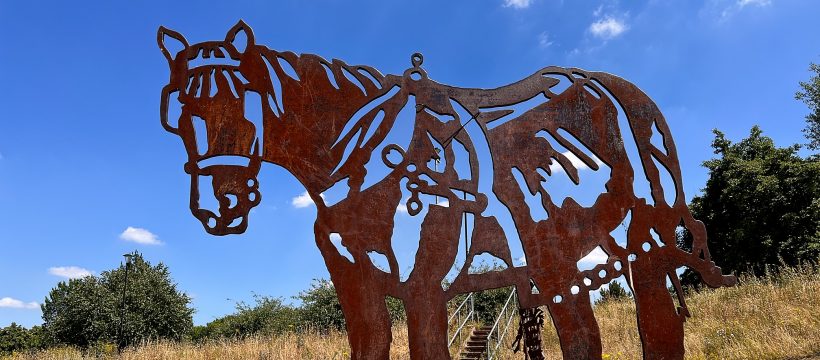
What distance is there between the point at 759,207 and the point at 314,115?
16540 mm

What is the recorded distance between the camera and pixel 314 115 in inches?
219

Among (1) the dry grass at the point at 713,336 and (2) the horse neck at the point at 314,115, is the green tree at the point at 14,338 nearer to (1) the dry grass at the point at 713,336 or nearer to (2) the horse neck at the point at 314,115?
(1) the dry grass at the point at 713,336

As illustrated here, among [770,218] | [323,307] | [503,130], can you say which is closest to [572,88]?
[503,130]

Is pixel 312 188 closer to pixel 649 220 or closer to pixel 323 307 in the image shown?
pixel 649 220

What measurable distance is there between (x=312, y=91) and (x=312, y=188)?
0.94 meters

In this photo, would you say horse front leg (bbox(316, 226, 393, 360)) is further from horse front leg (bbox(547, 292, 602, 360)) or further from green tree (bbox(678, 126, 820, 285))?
green tree (bbox(678, 126, 820, 285))

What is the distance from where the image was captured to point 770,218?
1736cm

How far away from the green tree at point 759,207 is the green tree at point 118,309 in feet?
54.7

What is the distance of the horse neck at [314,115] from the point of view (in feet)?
17.8

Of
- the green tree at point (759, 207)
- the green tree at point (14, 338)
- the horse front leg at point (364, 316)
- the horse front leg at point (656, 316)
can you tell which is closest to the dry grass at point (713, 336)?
the horse front leg at point (656, 316)

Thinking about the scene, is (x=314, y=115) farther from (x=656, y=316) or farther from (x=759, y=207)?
(x=759, y=207)

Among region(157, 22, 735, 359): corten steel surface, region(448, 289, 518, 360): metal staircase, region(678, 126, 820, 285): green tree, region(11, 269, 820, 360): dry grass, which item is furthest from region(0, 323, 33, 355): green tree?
region(678, 126, 820, 285): green tree

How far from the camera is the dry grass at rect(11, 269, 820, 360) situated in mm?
7672

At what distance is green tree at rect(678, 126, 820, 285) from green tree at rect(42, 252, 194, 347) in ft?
54.7
